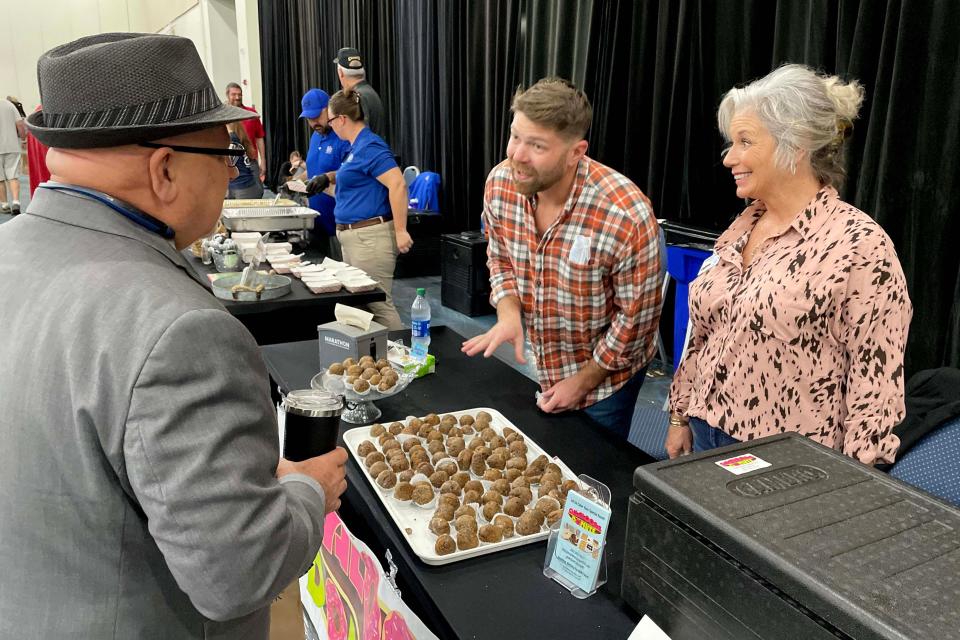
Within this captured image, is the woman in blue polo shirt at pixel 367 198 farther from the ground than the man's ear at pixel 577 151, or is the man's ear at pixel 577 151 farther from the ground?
the man's ear at pixel 577 151

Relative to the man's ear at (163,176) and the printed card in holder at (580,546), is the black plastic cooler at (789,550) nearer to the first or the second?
the printed card in holder at (580,546)

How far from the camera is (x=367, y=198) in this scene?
3594 mm

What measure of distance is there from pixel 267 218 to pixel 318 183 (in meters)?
0.40

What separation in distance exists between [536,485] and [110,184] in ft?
3.08

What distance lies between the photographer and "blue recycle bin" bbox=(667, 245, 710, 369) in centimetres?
334

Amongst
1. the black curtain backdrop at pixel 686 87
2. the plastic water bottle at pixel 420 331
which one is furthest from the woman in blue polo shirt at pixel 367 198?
the black curtain backdrop at pixel 686 87

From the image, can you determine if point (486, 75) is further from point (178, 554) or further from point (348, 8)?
point (178, 554)

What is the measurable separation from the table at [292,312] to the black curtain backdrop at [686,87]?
2.02 m

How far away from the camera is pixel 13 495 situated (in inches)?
30.5

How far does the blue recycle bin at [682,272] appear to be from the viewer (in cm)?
334

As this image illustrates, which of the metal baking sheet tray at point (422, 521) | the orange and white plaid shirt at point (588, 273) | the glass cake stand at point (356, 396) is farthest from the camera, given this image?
the orange and white plaid shirt at point (588, 273)

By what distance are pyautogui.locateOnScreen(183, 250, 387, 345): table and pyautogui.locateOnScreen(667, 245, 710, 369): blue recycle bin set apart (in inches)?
58.9

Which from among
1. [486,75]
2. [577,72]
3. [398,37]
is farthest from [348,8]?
[577,72]

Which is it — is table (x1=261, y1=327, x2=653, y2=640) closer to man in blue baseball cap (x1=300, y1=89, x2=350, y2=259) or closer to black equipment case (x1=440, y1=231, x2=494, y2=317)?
man in blue baseball cap (x1=300, y1=89, x2=350, y2=259)
